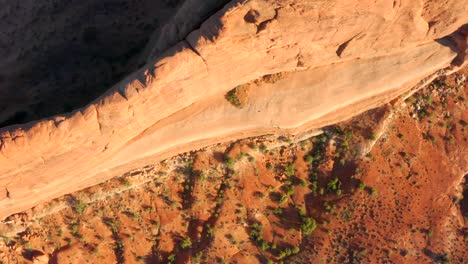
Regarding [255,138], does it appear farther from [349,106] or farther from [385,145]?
[385,145]

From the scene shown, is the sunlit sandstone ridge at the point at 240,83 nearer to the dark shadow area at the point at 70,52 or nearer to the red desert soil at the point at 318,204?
the red desert soil at the point at 318,204

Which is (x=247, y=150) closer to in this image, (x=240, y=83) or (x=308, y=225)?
(x=240, y=83)

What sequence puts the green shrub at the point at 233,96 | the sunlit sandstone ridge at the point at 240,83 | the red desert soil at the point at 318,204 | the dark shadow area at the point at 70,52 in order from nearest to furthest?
the sunlit sandstone ridge at the point at 240,83, the green shrub at the point at 233,96, the dark shadow area at the point at 70,52, the red desert soil at the point at 318,204

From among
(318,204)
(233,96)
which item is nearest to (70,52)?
(233,96)

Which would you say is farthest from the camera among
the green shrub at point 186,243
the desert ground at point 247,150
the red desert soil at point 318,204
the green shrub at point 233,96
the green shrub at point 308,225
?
the green shrub at point 186,243

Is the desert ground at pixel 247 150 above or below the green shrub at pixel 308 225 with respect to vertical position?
above

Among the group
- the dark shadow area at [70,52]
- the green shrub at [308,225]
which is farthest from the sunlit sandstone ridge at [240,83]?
the green shrub at [308,225]
